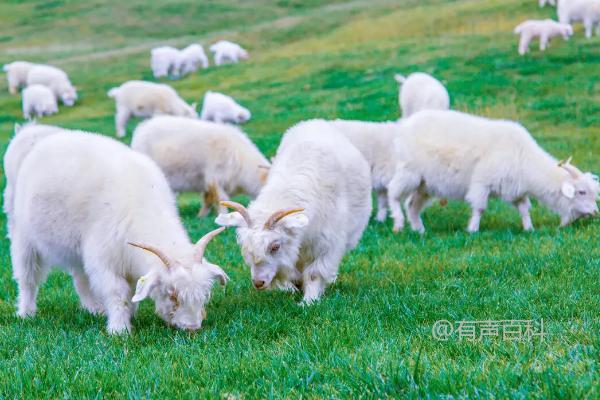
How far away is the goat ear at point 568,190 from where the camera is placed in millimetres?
9820

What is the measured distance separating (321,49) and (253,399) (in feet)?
101

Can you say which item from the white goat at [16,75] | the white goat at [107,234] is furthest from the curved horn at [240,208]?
the white goat at [16,75]

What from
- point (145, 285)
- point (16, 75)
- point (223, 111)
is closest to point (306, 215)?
point (145, 285)

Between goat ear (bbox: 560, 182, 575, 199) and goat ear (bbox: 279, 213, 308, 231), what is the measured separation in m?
5.03

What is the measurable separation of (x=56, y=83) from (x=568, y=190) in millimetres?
25476

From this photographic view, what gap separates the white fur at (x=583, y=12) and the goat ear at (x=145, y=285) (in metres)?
24.3

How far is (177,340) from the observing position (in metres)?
5.23

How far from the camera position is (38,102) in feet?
95.6

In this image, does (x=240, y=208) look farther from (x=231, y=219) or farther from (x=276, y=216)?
(x=276, y=216)

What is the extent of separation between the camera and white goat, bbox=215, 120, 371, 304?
6.09 m

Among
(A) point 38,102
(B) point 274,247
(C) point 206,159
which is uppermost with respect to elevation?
(B) point 274,247

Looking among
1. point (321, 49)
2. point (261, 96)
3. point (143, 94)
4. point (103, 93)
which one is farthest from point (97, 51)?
point (143, 94)

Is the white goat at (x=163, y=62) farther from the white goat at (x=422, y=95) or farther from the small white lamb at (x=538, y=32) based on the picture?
the white goat at (x=422, y=95)

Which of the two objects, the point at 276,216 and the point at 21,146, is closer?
the point at 276,216
